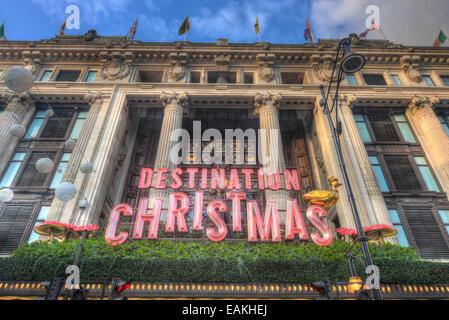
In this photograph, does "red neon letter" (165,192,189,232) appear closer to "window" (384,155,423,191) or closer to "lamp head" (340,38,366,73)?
"lamp head" (340,38,366,73)

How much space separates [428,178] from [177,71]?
23.2 meters

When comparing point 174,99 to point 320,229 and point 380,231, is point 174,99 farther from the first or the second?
point 380,231

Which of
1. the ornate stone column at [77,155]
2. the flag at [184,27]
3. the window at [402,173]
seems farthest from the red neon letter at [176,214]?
the flag at [184,27]

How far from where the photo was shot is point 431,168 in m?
20.6

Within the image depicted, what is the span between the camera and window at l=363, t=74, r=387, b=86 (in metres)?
25.1

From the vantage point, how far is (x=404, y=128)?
921 inches

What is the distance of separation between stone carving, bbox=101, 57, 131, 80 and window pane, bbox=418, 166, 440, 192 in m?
27.1

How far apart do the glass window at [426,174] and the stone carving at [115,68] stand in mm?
26908

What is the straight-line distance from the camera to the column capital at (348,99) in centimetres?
2291

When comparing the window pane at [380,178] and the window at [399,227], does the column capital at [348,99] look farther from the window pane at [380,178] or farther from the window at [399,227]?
the window at [399,227]

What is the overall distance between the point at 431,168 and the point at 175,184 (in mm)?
20093

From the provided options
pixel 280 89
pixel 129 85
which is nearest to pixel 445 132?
pixel 280 89
